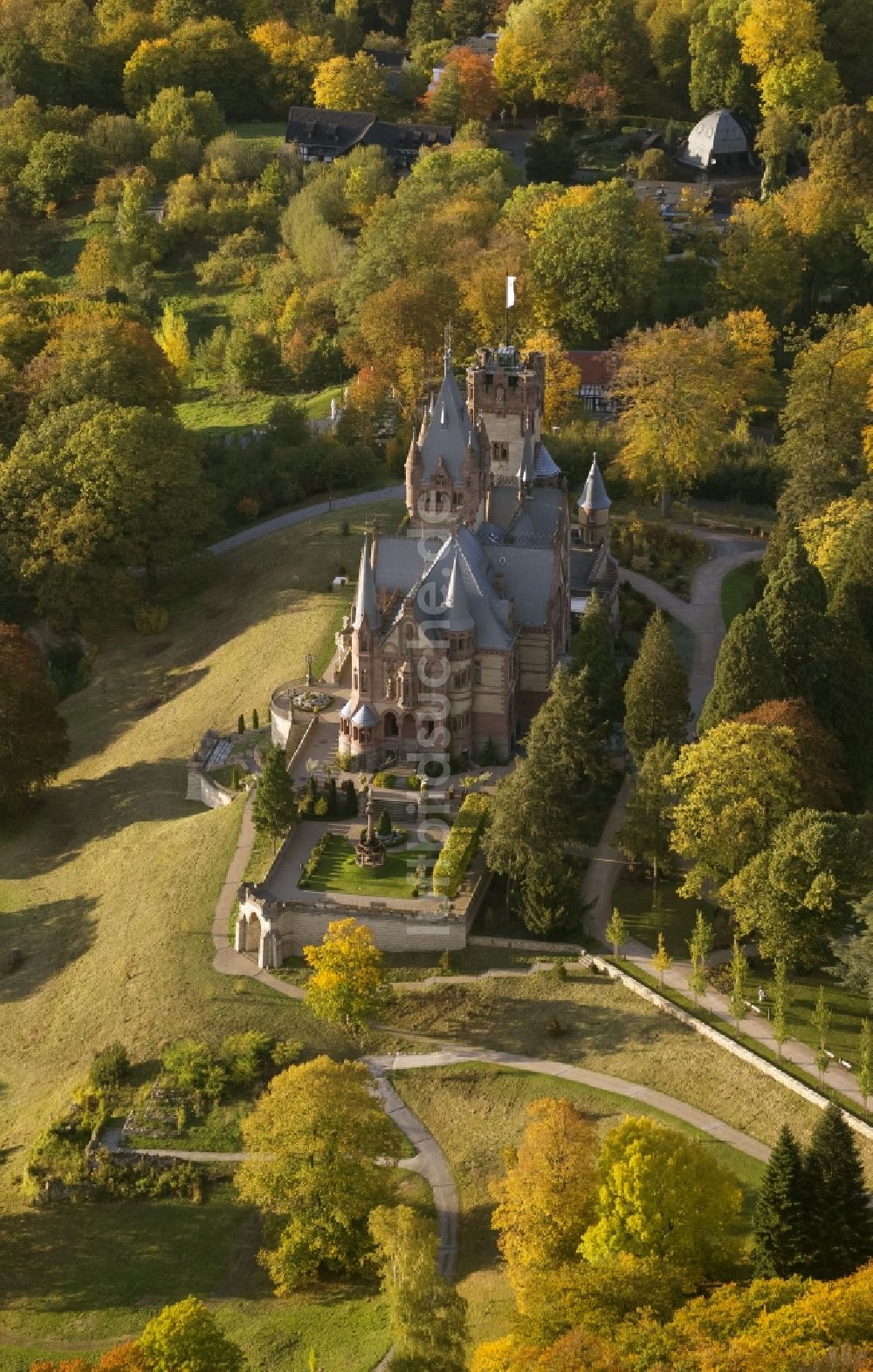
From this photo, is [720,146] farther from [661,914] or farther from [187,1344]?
[187,1344]

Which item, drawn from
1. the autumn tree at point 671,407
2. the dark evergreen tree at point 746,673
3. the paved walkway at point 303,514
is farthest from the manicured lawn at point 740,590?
the paved walkway at point 303,514

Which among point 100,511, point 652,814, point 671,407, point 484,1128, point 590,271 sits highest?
point 590,271

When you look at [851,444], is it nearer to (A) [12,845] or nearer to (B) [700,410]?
(B) [700,410]

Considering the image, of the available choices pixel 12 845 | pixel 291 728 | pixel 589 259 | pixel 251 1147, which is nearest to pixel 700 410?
pixel 589 259

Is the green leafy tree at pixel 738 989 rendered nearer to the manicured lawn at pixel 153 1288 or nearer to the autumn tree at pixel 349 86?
the manicured lawn at pixel 153 1288

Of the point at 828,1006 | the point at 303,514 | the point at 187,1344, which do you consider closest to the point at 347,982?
the point at 828,1006

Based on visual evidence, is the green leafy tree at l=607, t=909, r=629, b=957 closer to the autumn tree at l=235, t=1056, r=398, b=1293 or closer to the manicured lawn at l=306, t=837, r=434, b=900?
the manicured lawn at l=306, t=837, r=434, b=900

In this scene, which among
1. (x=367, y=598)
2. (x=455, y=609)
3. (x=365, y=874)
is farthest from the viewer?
(x=367, y=598)
